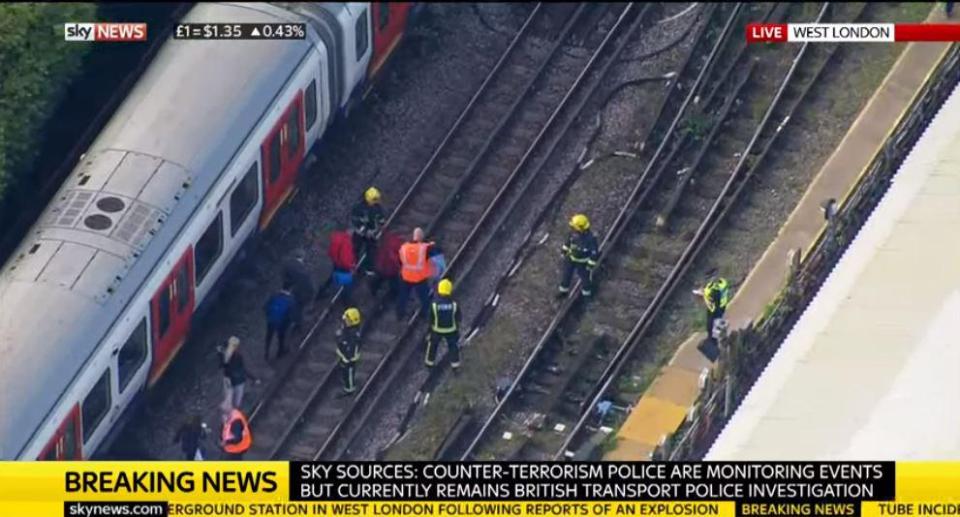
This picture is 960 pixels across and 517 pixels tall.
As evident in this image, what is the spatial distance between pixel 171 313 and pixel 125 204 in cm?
165

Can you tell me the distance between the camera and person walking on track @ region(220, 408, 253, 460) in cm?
4888

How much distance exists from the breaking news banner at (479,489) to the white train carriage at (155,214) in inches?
263

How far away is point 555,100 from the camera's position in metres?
55.9

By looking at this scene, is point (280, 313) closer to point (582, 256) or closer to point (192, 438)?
point (192, 438)

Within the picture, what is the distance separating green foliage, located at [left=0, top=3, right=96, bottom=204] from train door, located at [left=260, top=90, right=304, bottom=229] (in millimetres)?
3181

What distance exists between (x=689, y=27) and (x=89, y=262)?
40.6 ft

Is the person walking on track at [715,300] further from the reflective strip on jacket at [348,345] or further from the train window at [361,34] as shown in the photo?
the train window at [361,34]

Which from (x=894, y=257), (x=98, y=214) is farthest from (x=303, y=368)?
(x=894, y=257)

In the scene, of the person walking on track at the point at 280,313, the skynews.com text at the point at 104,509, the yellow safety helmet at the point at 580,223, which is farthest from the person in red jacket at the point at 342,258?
the skynews.com text at the point at 104,509

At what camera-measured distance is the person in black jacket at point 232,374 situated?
50250 millimetres

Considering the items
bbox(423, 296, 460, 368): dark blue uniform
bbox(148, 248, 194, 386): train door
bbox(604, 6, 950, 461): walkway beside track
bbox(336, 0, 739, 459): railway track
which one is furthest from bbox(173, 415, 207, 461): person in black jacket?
bbox(604, 6, 950, 461): walkway beside track

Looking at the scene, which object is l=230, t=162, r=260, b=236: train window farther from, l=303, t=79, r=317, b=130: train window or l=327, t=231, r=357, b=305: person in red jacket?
l=303, t=79, r=317, b=130: train window

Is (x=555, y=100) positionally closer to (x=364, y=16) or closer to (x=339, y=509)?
(x=364, y=16)

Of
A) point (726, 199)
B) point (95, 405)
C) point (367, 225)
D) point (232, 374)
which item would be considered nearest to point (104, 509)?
point (95, 405)
